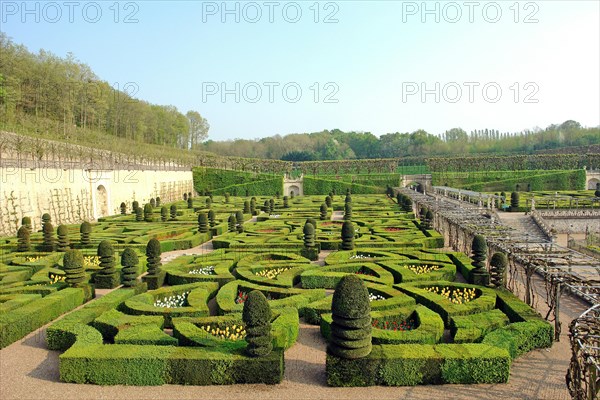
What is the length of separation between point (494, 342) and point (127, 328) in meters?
7.43

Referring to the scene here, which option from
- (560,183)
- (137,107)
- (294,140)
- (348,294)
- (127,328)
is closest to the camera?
(348,294)

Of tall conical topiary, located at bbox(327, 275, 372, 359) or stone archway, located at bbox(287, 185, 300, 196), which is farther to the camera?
stone archway, located at bbox(287, 185, 300, 196)

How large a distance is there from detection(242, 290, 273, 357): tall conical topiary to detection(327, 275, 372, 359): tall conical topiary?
122 cm

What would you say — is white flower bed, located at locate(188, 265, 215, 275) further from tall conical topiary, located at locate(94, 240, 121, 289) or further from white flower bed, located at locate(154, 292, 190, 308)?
tall conical topiary, located at locate(94, 240, 121, 289)

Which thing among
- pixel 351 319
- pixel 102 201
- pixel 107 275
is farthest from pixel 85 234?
pixel 102 201

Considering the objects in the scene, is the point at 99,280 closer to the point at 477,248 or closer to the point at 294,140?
the point at 477,248

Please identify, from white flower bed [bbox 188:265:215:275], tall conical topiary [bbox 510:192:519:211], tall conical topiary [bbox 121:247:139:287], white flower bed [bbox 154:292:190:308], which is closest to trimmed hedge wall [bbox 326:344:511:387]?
white flower bed [bbox 154:292:190:308]

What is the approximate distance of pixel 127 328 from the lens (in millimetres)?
9242

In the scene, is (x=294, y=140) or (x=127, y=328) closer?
(x=127, y=328)

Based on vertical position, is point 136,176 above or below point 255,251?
above

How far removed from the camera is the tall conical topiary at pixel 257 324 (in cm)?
770

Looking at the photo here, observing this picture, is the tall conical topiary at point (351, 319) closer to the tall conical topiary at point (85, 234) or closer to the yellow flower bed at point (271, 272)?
the yellow flower bed at point (271, 272)

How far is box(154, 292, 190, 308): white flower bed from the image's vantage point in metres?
11.6

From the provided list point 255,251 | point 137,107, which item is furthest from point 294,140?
point 255,251
